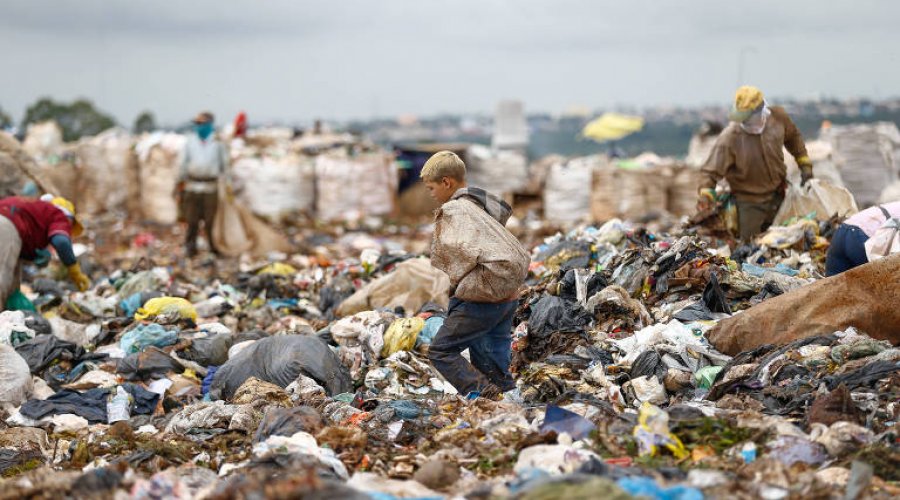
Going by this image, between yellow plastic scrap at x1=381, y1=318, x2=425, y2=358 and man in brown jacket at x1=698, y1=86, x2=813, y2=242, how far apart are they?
114 inches

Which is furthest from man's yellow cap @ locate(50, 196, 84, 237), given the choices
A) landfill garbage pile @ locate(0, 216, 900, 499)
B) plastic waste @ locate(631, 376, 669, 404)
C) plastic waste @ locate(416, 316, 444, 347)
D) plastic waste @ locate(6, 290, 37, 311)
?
plastic waste @ locate(631, 376, 669, 404)

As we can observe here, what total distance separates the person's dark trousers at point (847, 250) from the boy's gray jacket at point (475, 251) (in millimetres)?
2128

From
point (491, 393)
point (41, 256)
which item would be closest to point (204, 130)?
point (41, 256)

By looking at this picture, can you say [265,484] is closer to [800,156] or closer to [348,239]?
[800,156]

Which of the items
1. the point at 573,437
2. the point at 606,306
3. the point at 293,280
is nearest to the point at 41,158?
the point at 293,280

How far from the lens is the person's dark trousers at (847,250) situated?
5.73m

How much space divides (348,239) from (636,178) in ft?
13.4

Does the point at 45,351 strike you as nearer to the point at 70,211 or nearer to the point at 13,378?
the point at 13,378

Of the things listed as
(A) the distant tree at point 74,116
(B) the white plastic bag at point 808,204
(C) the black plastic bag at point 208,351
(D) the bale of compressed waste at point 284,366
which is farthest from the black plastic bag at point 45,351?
(A) the distant tree at point 74,116

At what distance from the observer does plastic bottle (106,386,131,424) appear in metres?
5.67

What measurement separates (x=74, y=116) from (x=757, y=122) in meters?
25.1

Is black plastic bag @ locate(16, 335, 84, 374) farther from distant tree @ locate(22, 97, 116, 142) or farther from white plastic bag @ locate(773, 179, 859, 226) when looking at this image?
distant tree @ locate(22, 97, 116, 142)

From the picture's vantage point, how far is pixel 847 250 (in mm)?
5785

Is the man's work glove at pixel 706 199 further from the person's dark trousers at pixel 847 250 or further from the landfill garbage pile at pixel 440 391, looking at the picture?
the person's dark trousers at pixel 847 250
